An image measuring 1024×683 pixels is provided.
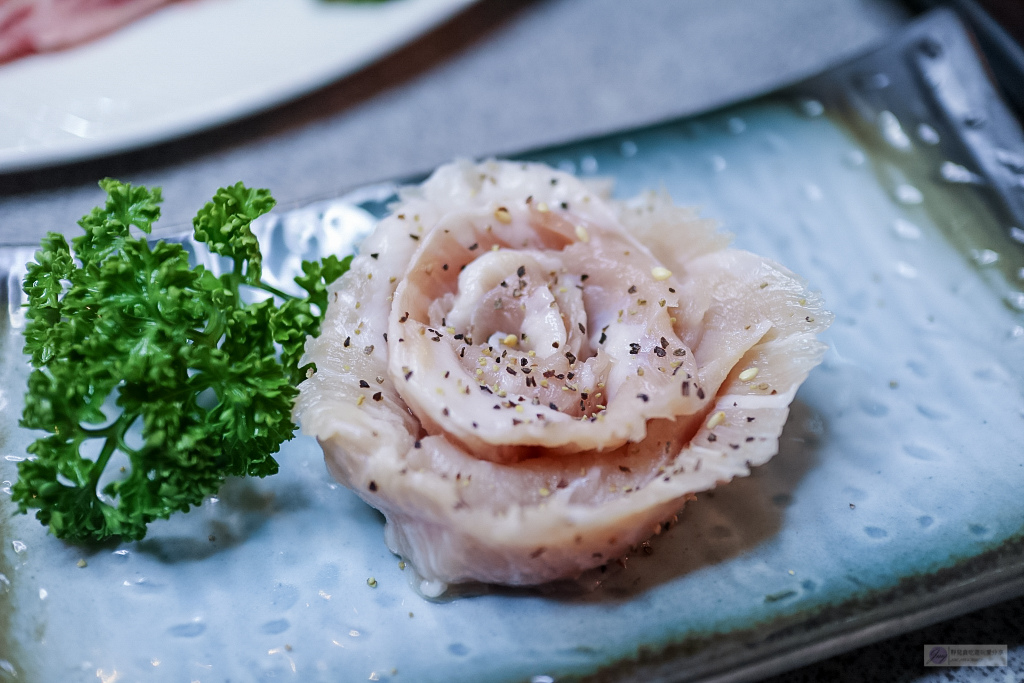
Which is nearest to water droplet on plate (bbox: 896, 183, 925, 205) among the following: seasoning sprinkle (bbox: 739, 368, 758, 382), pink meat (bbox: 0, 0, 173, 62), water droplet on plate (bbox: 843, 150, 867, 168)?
water droplet on plate (bbox: 843, 150, 867, 168)

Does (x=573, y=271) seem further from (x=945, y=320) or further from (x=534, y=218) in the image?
(x=945, y=320)

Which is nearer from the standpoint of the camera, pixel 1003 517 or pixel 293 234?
pixel 1003 517

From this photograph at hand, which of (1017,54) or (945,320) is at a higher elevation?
(1017,54)

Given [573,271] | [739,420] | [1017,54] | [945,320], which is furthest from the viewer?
[1017,54]

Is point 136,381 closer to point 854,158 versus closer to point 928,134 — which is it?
point 854,158

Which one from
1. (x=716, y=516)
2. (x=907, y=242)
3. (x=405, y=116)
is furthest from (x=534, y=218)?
(x=405, y=116)

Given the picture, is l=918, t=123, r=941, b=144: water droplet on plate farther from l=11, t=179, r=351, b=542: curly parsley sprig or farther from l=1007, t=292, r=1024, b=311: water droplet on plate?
l=11, t=179, r=351, b=542: curly parsley sprig

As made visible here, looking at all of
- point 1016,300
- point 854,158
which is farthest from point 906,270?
point 854,158
